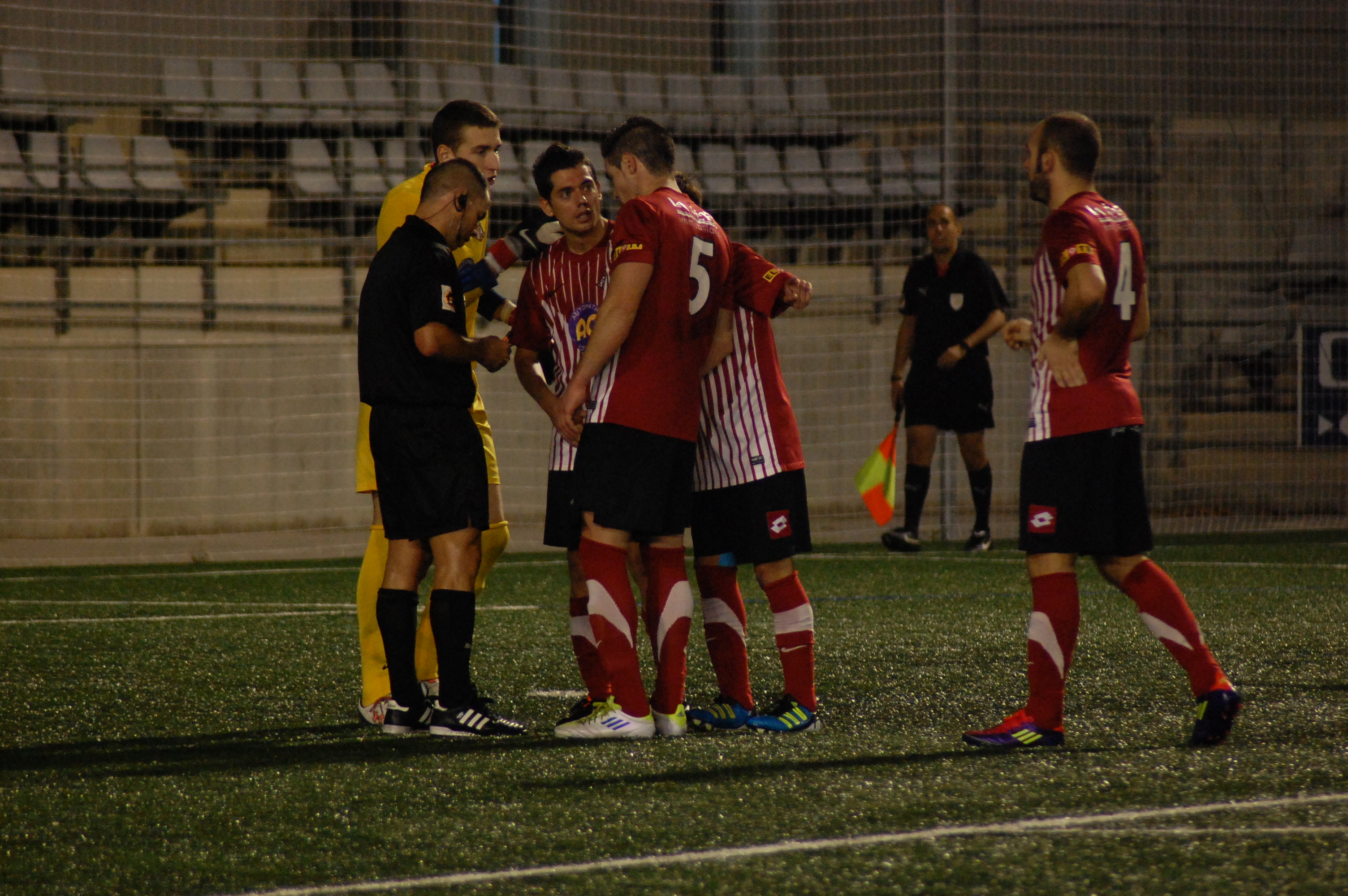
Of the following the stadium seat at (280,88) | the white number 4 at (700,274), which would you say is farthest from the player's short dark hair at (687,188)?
the stadium seat at (280,88)

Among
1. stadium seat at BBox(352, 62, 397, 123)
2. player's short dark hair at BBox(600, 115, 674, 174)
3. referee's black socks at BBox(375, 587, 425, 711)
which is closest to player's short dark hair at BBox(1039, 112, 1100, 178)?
player's short dark hair at BBox(600, 115, 674, 174)

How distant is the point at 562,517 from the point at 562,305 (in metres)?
0.55

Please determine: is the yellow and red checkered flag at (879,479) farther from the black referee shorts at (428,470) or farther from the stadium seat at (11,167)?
the stadium seat at (11,167)

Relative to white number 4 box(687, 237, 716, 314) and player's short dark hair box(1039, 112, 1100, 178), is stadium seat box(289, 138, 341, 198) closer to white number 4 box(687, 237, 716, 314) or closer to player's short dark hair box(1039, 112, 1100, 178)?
white number 4 box(687, 237, 716, 314)

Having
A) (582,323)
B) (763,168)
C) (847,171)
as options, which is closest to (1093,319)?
(582,323)

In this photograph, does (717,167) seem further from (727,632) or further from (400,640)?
(400,640)

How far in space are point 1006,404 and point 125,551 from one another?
6.30 metres

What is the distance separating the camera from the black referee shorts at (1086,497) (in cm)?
329

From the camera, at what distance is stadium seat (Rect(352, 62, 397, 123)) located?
10.8 meters

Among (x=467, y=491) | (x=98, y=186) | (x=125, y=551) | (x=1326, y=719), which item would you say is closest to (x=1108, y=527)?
(x=1326, y=719)

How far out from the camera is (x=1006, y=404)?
1105cm

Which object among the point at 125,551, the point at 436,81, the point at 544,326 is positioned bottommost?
the point at 125,551

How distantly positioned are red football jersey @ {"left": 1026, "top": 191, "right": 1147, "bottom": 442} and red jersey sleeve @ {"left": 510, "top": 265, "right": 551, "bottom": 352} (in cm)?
128

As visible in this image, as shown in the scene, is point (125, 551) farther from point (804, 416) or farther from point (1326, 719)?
point (1326, 719)
